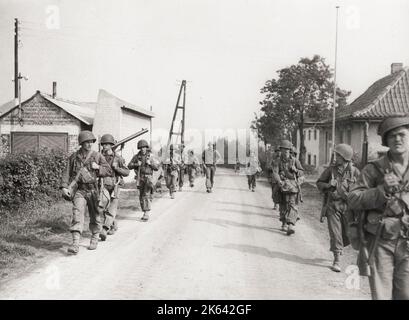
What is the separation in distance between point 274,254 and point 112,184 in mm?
3295

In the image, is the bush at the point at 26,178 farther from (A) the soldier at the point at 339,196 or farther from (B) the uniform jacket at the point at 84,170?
(A) the soldier at the point at 339,196

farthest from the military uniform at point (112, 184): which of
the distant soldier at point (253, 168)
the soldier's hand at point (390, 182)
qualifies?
the distant soldier at point (253, 168)

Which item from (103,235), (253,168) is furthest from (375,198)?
(253,168)

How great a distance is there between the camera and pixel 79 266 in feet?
21.4

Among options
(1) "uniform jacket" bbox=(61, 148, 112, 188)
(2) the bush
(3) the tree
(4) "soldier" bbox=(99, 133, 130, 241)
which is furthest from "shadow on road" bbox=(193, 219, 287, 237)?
(3) the tree

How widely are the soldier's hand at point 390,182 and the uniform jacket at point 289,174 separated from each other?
17.9 ft

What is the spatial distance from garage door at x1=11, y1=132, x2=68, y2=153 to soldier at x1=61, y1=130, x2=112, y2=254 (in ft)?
44.8

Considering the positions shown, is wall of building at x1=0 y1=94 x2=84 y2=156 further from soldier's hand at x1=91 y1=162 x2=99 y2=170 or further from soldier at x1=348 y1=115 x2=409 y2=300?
soldier at x1=348 y1=115 x2=409 y2=300

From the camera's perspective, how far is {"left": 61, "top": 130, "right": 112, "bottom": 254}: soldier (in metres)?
7.48

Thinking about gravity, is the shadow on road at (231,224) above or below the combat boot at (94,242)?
below

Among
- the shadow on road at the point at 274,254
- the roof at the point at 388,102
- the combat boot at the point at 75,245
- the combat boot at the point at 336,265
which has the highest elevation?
the roof at the point at 388,102

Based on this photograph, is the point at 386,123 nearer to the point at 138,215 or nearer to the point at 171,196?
the point at 138,215

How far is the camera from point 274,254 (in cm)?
770

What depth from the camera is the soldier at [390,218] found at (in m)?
4.08
